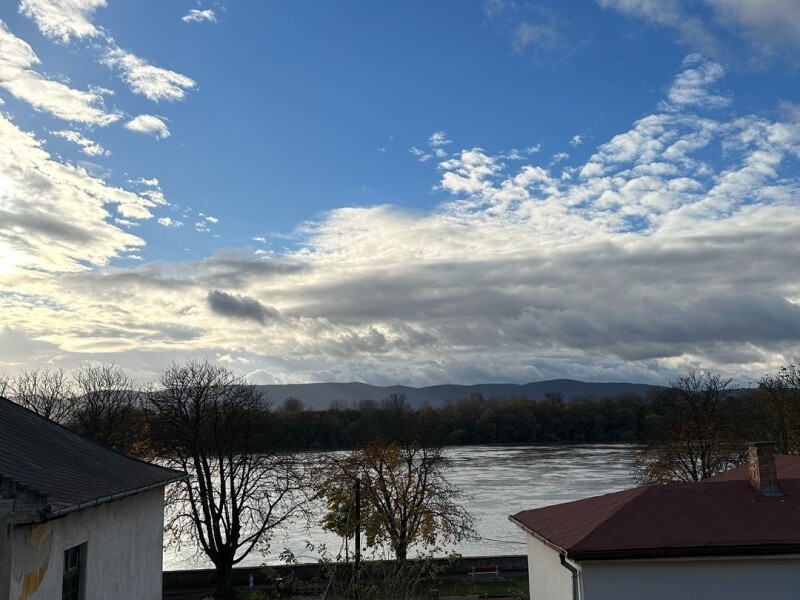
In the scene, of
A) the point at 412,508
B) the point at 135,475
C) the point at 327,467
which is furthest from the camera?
the point at 327,467

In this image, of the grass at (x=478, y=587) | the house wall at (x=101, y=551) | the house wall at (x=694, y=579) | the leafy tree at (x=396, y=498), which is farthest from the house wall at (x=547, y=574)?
the leafy tree at (x=396, y=498)

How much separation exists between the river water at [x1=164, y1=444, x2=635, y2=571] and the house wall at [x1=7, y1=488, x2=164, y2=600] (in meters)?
18.5

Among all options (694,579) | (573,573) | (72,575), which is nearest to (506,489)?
(573,573)

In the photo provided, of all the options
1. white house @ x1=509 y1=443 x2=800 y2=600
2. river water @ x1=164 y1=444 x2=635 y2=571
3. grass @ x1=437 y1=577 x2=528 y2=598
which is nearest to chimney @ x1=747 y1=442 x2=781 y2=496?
white house @ x1=509 y1=443 x2=800 y2=600

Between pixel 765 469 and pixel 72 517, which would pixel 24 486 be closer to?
pixel 72 517

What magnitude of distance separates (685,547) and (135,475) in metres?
12.7

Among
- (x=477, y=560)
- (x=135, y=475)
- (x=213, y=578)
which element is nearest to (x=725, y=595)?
(x=135, y=475)

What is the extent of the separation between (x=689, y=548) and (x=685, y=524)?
0.88m

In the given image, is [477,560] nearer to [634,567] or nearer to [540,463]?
[634,567]

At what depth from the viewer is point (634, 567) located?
43.5ft

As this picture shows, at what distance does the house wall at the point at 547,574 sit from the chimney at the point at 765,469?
4832mm

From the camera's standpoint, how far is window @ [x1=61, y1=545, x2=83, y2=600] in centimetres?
1252

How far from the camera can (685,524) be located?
13.9m

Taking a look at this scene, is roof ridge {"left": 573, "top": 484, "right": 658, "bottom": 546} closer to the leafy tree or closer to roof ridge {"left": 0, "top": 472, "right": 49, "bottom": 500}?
roof ridge {"left": 0, "top": 472, "right": 49, "bottom": 500}
